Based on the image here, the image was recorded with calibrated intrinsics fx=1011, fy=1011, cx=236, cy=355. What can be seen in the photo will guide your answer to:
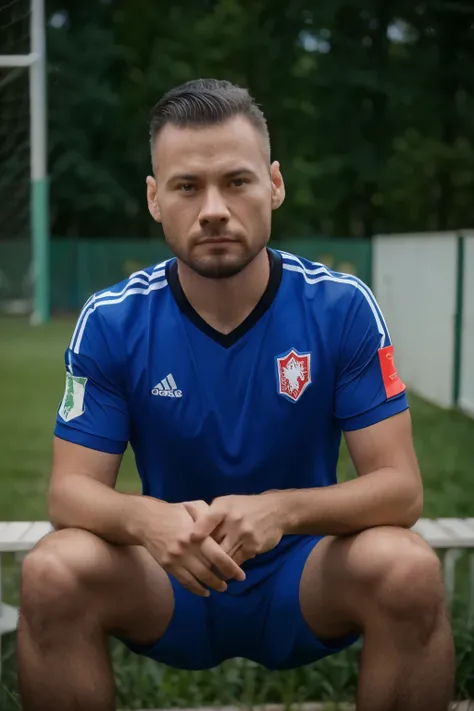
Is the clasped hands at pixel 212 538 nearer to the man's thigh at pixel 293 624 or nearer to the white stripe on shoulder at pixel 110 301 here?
the man's thigh at pixel 293 624

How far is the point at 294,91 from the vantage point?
67.8ft

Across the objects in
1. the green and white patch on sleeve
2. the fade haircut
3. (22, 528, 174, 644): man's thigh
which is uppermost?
the fade haircut

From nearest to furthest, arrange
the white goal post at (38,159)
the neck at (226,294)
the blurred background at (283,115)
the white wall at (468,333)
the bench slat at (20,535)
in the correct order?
the neck at (226,294), the bench slat at (20,535), the white wall at (468,333), the white goal post at (38,159), the blurred background at (283,115)

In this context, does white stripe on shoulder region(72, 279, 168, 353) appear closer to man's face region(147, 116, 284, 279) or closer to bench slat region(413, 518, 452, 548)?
man's face region(147, 116, 284, 279)

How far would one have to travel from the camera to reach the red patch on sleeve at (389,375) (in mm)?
1938

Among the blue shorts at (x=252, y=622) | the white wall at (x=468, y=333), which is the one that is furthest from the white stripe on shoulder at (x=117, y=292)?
the white wall at (x=468, y=333)

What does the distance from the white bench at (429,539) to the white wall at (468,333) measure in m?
4.66

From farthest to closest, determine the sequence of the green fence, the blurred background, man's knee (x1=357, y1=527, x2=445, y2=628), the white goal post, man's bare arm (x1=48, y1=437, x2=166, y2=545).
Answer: the blurred background
the green fence
the white goal post
man's bare arm (x1=48, y1=437, x2=166, y2=545)
man's knee (x1=357, y1=527, x2=445, y2=628)

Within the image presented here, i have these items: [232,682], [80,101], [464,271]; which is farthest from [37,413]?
[80,101]

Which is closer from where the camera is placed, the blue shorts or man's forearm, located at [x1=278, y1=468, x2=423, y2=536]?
man's forearm, located at [x1=278, y1=468, x2=423, y2=536]

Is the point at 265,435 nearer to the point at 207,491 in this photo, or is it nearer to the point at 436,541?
the point at 207,491

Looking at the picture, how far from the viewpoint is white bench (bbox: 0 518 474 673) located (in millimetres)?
2203

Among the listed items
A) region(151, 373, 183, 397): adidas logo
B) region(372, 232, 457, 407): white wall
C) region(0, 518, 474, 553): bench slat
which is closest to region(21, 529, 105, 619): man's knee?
region(151, 373, 183, 397): adidas logo

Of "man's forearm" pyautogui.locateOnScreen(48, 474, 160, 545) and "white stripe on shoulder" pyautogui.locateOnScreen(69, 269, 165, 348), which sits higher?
"white stripe on shoulder" pyautogui.locateOnScreen(69, 269, 165, 348)
